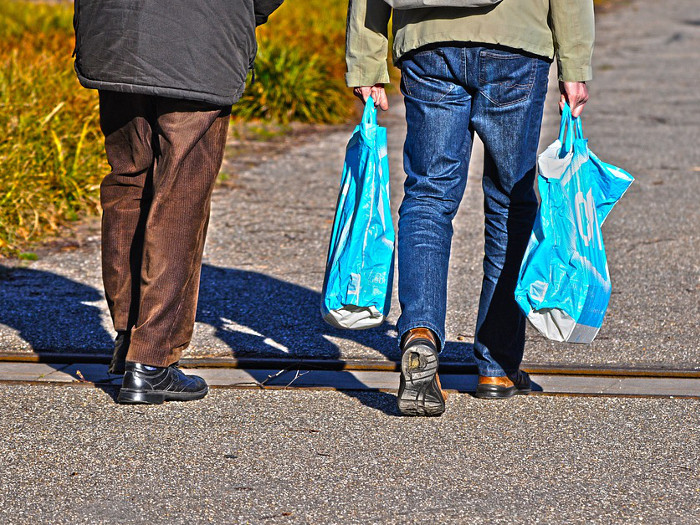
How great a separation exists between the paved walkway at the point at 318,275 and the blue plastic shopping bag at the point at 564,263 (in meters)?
0.80

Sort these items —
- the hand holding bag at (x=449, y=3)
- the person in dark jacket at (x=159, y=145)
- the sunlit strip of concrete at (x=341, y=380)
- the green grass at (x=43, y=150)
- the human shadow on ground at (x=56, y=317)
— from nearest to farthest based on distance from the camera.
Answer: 1. the hand holding bag at (x=449, y=3)
2. the person in dark jacket at (x=159, y=145)
3. the sunlit strip of concrete at (x=341, y=380)
4. the human shadow on ground at (x=56, y=317)
5. the green grass at (x=43, y=150)

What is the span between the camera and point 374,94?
3.55 metres

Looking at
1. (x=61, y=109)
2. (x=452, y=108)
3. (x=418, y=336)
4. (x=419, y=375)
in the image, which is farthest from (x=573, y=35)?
(x=61, y=109)

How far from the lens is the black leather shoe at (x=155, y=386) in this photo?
140 inches

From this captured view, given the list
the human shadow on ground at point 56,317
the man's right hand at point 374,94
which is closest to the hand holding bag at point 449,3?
the man's right hand at point 374,94

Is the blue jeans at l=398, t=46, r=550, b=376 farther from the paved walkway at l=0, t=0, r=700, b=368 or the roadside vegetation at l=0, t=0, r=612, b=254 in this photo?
the roadside vegetation at l=0, t=0, r=612, b=254

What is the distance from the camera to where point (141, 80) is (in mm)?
3273

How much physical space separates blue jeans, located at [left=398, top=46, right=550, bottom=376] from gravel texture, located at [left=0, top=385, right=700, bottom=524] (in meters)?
0.39

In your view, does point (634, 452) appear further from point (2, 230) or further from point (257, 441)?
point (2, 230)

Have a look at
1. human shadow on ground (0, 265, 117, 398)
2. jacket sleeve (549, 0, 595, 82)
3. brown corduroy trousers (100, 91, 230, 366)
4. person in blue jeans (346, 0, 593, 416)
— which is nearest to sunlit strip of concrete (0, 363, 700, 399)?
human shadow on ground (0, 265, 117, 398)

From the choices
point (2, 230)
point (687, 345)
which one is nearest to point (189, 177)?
point (687, 345)

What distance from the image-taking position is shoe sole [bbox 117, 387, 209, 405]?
3572 mm

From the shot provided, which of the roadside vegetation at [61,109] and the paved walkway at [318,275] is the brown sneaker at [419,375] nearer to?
the paved walkway at [318,275]

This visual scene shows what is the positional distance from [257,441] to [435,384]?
1.92ft
